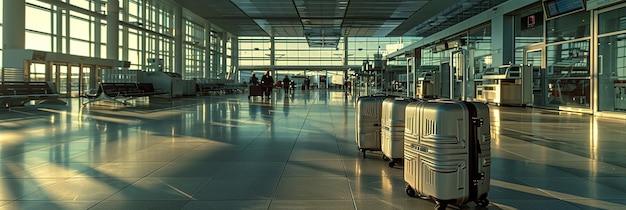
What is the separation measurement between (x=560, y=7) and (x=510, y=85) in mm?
3961

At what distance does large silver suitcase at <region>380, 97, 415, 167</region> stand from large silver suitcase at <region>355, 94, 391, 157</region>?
585 mm

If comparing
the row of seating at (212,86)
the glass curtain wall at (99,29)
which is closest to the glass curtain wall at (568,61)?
the glass curtain wall at (99,29)

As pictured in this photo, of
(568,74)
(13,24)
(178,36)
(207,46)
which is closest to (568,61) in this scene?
(568,74)

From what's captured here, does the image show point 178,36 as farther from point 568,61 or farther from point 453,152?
point 453,152

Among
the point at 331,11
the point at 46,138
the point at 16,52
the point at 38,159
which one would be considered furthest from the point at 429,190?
the point at 331,11

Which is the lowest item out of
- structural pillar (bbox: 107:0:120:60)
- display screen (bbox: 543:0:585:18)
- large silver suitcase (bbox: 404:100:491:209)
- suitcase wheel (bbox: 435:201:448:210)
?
suitcase wheel (bbox: 435:201:448:210)

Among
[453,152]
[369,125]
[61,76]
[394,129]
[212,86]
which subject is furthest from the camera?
[212,86]

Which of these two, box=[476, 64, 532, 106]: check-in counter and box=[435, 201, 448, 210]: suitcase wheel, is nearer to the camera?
box=[435, 201, 448, 210]: suitcase wheel

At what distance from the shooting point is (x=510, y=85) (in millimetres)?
19484

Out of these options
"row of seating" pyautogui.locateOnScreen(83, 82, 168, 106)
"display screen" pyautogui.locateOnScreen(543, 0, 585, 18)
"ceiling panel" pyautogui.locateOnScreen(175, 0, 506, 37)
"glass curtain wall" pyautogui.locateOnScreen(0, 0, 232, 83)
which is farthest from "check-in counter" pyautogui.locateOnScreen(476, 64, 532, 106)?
"glass curtain wall" pyautogui.locateOnScreen(0, 0, 232, 83)

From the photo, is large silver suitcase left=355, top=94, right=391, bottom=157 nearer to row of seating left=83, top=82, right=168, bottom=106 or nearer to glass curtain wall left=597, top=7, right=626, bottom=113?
glass curtain wall left=597, top=7, right=626, bottom=113

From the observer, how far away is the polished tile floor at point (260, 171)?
4.17 meters

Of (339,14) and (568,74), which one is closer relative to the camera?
(568,74)

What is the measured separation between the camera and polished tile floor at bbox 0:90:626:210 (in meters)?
4.17
